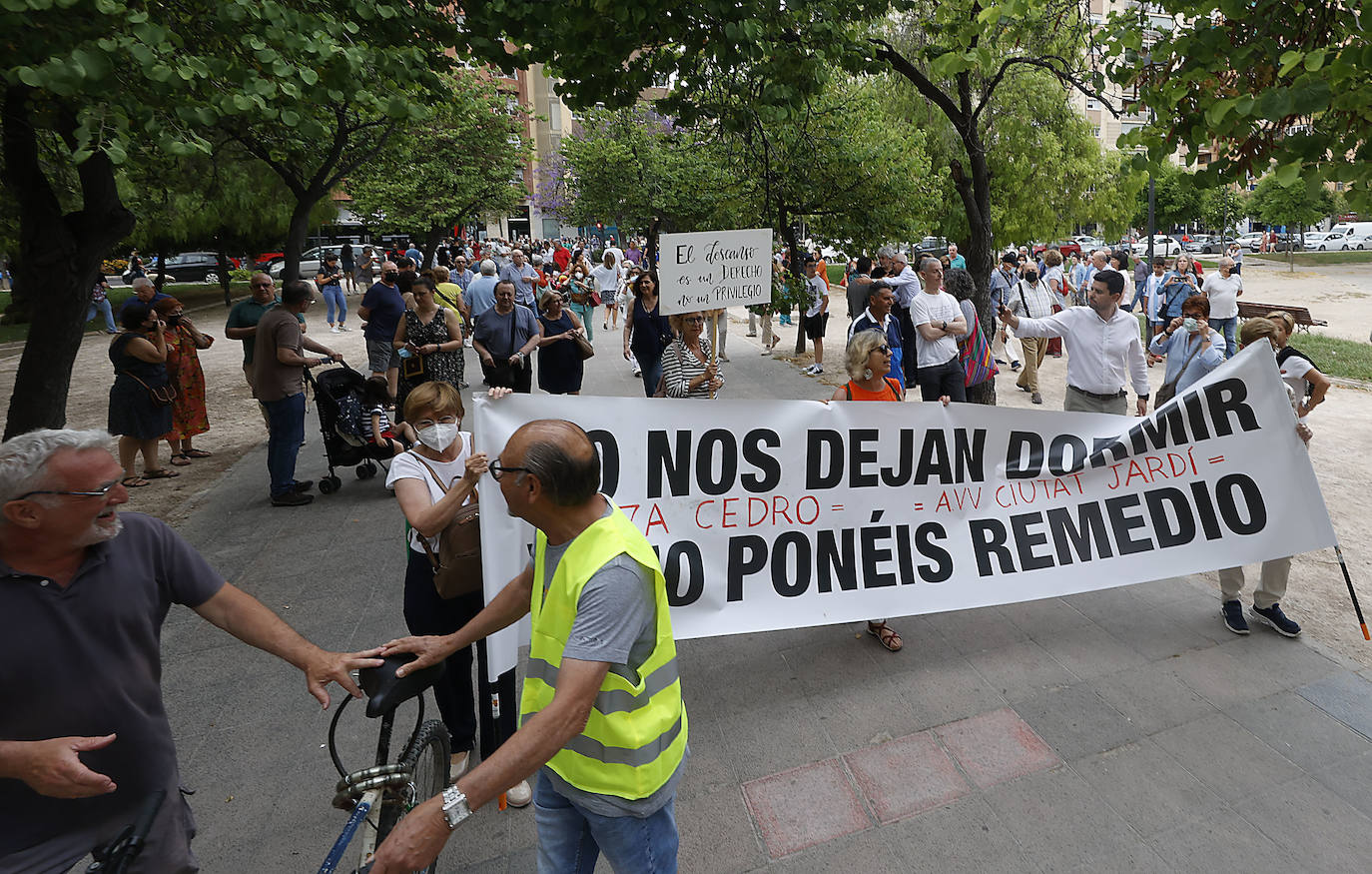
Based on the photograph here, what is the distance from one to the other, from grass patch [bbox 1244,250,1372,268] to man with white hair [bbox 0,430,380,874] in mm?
46665

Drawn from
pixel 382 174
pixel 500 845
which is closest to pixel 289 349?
pixel 500 845

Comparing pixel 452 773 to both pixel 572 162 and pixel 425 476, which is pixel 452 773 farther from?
pixel 572 162

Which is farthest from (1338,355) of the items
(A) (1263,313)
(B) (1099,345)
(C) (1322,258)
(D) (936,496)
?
(C) (1322,258)

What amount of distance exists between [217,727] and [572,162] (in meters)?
28.7

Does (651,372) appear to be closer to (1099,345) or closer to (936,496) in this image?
(1099,345)

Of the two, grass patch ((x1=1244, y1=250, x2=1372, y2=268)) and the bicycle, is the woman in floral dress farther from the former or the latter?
grass patch ((x1=1244, y1=250, x2=1372, y2=268))

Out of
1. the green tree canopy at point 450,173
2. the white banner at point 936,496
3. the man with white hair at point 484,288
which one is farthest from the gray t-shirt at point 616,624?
the green tree canopy at point 450,173

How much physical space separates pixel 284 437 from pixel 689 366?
3.73m

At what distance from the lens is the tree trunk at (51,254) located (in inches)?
267

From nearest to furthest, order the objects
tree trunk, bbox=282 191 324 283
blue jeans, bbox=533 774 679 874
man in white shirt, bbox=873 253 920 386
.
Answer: blue jeans, bbox=533 774 679 874 → man in white shirt, bbox=873 253 920 386 → tree trunk, bbox=282 191 324 283

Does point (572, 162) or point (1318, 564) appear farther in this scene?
point (572, 162)

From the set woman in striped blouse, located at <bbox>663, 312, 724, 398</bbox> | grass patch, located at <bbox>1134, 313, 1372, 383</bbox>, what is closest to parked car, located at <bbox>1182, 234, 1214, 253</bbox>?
grass patch, located at <bbox>1134, 313, 1372, 383</bbox>

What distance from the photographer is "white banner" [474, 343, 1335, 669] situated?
4211mm

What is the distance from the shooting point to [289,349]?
7.32 metres
